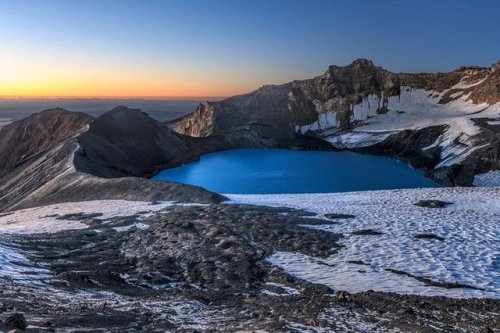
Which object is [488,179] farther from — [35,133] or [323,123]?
[35,133]

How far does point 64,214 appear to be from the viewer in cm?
3328

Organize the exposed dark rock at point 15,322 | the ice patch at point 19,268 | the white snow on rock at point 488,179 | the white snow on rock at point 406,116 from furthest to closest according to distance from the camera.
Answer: the white snow on rock at point 406,116
the white snow on rock at point 488,179
the ice patch at point 19,268
the exposed dark rock at point 15,322

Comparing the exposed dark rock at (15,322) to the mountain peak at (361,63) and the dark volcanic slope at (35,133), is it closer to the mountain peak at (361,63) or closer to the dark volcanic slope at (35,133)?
the dark volcanic slope at (35,133)

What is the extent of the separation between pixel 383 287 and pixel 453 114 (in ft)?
342

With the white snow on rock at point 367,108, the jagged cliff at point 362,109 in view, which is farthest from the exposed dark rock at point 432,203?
the white snow on rock at point 367,108

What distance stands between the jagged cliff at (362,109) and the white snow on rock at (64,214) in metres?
67.2

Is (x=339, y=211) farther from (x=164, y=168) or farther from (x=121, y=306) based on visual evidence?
(x=164, y=168)

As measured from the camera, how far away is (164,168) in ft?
274

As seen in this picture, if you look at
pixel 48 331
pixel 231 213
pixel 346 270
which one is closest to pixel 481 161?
pixel 231 213

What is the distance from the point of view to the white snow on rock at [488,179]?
5842 cm

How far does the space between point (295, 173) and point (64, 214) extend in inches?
1857

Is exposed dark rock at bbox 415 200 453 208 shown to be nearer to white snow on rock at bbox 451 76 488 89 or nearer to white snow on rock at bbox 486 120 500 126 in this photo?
white snow on rock at bbox 486 120 500 126

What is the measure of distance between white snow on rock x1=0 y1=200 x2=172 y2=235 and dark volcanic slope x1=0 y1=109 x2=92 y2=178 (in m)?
49.2

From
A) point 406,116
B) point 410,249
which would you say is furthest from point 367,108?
point 410,249
